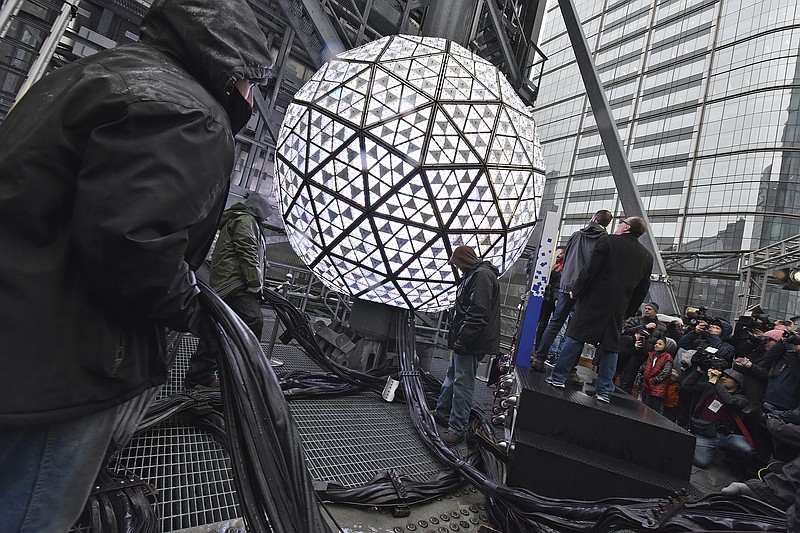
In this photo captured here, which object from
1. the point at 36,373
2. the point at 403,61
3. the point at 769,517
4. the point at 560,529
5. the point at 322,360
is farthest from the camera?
the point at 322,360

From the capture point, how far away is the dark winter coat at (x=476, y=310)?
3207mm

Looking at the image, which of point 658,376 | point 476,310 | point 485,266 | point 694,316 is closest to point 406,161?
point 485,266

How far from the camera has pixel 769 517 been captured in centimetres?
129

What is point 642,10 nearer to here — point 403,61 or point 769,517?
point 403,61

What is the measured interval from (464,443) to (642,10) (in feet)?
105

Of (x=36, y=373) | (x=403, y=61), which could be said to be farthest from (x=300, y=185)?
(x=36, y=373)

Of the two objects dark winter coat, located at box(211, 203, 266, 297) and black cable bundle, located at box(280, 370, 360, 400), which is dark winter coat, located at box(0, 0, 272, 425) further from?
black cable bundle, located at box(280, 370, 360, 400)

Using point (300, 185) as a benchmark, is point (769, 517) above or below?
below

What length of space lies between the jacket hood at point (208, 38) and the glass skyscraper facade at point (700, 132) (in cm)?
1623

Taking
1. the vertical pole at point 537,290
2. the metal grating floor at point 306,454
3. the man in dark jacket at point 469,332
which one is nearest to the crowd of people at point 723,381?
the vertical pole at point 537,290

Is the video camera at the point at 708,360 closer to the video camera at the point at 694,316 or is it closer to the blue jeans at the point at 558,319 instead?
the video camera at the point at 694,316

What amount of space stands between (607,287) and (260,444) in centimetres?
309

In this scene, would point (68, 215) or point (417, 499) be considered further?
point (417, 499)

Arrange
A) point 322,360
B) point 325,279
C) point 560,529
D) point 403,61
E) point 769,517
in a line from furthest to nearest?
point 322,360, point 325,279, point 403,61, point 560,529, point 769,517
